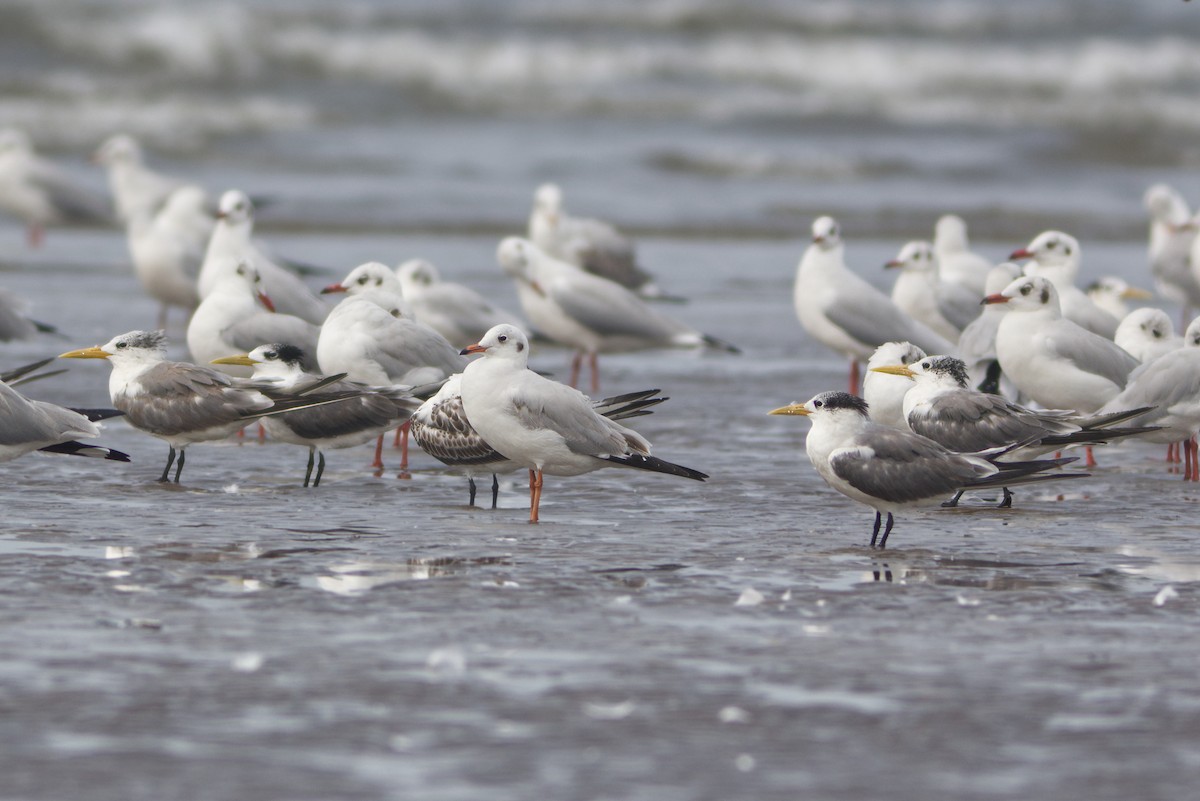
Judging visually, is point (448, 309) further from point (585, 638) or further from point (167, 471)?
point (585, 638)

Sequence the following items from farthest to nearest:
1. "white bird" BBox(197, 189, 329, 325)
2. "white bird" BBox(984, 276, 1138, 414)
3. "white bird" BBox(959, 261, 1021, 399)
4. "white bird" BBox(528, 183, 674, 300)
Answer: "white bird" BBox(528, 183, 674, 300), "white bird" BBox(197, 189, 329, 325), "white bird" BBox(959, 261, 1021, 399), "white bird" BBox(984, 276, 1138, 414)

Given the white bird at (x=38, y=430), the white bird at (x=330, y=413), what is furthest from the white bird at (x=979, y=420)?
the white bird at (x=38, y=430)

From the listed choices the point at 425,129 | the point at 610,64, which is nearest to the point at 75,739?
the point at 425,129

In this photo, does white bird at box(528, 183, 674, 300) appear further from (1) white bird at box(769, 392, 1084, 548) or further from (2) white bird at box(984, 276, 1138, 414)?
(1) white bird at box(769, 392, 1084, 548)

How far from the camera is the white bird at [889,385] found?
860cm

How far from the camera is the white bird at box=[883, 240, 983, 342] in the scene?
39.1ft

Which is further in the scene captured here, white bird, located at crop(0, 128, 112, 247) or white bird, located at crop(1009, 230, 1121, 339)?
white bird, located at crop(0, 128, 112, 247)

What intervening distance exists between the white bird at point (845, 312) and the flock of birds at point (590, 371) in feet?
0.05

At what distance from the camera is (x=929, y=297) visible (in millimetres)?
12008

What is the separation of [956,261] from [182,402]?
6.51 meters

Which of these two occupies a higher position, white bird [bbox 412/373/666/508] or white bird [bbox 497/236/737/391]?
white bird [bbox 497/236/737/391]

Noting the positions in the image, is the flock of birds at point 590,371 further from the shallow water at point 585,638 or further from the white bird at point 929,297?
the shallow water at point 585,638

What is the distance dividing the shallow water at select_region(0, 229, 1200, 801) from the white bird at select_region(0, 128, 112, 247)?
11805 millimetres

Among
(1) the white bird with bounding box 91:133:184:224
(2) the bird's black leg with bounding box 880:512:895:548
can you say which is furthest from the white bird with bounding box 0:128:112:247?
(2) the bird's black leg with bounding box 880:512:895:548
